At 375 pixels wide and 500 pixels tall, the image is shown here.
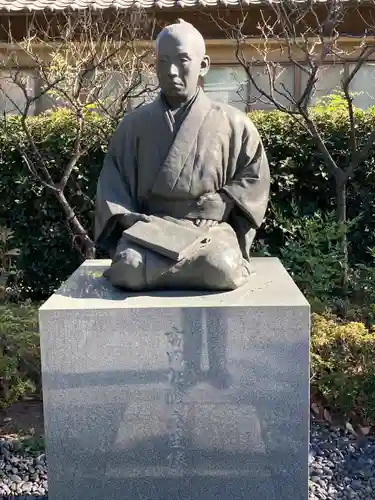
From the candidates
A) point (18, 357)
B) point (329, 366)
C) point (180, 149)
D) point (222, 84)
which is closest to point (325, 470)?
point (329, 366)

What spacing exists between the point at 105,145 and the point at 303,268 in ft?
6.15

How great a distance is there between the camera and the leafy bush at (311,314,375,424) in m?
3.44

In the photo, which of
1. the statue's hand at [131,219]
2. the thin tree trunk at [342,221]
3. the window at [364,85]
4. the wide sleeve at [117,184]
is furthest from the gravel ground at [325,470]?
the window at [364,85]

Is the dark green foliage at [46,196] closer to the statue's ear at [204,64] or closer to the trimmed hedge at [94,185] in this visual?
the trimmed hedge at [94,185]

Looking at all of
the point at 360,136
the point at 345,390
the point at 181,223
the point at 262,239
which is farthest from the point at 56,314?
the point at 360,136

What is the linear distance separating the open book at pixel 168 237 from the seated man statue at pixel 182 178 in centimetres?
3

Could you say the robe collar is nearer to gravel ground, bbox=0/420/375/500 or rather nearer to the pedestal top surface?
the pedestal top surface

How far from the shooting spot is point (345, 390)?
3473 mm

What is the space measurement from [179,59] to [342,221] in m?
2.53

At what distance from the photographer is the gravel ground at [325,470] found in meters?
2.84

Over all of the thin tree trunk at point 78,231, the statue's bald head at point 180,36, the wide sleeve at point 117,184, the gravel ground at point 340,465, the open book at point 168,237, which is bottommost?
the gravel ground at point 340,465

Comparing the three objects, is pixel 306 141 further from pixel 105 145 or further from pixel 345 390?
pixel 345 390

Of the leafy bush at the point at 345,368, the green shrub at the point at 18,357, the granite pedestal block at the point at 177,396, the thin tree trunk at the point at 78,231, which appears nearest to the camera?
the granite pedestal block at the point at 177,396

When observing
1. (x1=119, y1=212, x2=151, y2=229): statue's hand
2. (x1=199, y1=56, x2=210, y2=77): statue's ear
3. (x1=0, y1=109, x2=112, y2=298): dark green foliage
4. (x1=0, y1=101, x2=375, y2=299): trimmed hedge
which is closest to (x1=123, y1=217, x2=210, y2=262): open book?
(x1=119, y1=212, x2=151, y2=229): statue's hand
